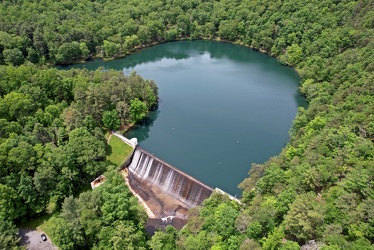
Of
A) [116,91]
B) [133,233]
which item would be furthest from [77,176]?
[116,91]

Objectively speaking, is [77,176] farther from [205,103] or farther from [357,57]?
[357,57]

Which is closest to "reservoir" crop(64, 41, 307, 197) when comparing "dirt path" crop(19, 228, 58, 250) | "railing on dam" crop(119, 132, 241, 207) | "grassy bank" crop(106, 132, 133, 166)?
"railing on dam" crop(119, 132, 241, 207)

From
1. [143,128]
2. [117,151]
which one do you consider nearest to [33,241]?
[117,151]

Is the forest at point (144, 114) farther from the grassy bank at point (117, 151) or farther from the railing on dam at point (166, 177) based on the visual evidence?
the railing on dam at point (166, 177)

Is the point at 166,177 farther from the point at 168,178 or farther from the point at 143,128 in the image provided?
the point at 143,128

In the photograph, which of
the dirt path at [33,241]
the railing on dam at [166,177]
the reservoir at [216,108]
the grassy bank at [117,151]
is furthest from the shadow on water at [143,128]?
the dirt path at [33,241]

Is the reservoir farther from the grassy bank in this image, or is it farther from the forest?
the forest
